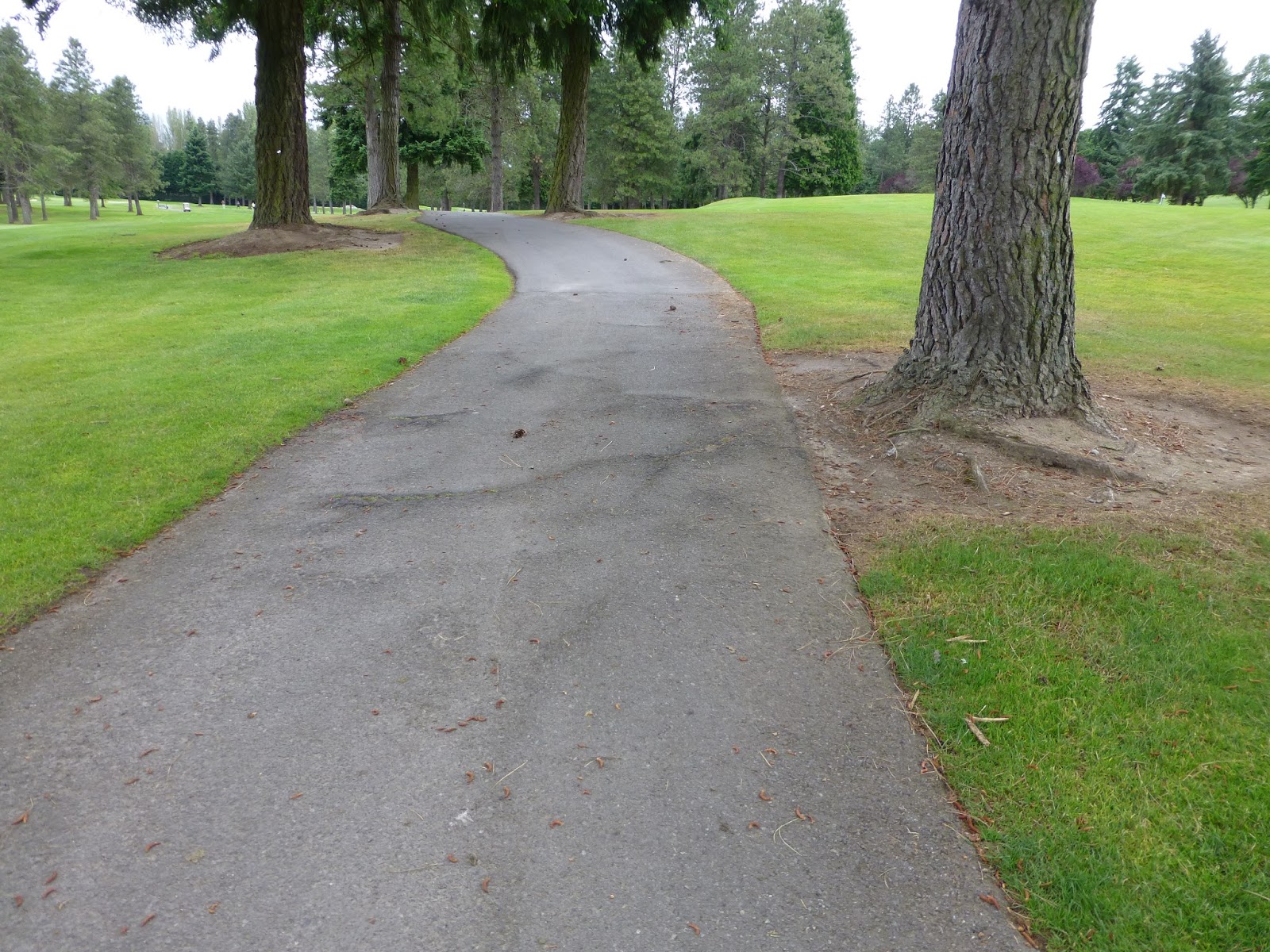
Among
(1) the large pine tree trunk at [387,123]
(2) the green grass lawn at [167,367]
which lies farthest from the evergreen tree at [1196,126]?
(2) the green grass lawn at [167,367]

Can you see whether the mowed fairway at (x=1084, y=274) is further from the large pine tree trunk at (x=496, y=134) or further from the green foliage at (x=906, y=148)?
Result: the green foliage at (x=906, y=148)

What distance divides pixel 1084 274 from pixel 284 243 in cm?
1889

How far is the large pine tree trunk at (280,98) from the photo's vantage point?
58.0 ft

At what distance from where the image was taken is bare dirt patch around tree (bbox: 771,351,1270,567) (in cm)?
500

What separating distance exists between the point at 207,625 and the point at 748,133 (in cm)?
5821

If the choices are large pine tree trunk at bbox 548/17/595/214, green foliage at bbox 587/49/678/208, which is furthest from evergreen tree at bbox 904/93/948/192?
large pine tree trunk at bbox 548/17/595/214

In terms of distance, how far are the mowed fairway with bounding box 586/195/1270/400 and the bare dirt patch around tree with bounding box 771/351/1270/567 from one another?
231 cm

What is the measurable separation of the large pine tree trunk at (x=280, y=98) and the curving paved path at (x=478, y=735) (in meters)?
15.8

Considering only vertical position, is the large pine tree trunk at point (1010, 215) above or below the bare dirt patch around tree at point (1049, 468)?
above

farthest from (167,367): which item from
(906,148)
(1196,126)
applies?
(906,148)

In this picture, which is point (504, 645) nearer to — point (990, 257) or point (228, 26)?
point (990, 257)

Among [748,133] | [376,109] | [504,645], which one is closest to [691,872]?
[504,645]

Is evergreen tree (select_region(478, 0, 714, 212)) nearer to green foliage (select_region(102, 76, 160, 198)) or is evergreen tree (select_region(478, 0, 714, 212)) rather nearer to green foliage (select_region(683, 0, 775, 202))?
green foliage (select_region(683, 0, 775, 202))

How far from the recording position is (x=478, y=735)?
309cm
